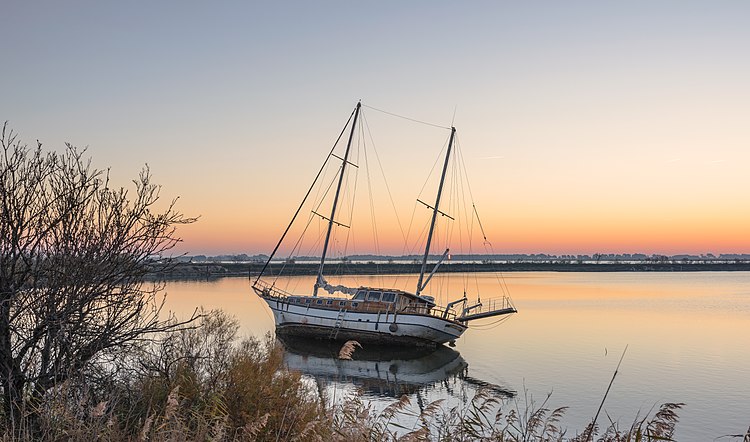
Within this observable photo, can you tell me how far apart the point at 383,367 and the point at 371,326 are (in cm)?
514

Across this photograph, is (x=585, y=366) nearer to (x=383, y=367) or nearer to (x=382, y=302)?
(x=383, y=367)

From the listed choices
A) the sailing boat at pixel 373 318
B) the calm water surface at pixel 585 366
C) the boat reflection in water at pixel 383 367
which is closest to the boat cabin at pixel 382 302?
the sailing boat at pixel 373 318

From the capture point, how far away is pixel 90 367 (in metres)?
12.8

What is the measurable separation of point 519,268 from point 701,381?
16239cm

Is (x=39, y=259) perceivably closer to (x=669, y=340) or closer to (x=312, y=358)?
(x=312, y=358)

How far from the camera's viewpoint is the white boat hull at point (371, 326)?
37281 millimetres

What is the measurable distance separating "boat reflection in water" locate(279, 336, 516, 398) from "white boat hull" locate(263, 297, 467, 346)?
2.44 ft

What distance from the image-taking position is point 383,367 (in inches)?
1296

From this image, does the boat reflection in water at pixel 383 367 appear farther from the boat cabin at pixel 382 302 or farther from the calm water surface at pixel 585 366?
the boat cabin at pixel 382 302

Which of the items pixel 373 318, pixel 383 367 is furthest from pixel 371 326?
pixel 383 367

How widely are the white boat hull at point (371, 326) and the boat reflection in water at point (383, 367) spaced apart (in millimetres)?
743

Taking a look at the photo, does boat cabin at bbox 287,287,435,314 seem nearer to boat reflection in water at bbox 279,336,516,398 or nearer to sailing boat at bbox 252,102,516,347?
sailing boat at bbox 252,102,516,347

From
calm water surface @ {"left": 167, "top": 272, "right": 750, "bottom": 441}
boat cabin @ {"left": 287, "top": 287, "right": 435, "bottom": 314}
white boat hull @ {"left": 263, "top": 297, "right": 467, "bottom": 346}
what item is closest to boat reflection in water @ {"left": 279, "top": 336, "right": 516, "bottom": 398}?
calm water surface @ {"left": 167, "top": 272, "right": 750, "bottom": 441}

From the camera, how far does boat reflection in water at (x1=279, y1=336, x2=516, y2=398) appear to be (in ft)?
91.1
